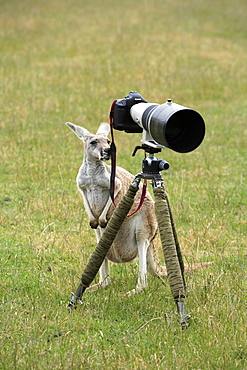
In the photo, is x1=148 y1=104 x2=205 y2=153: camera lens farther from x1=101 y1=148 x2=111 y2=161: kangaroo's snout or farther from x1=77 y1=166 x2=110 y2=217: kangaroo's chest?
x1=77 y1=166 x2=110 y2=217: kangaroo's chest

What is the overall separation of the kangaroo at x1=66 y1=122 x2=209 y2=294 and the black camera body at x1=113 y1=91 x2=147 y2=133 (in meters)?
0.42

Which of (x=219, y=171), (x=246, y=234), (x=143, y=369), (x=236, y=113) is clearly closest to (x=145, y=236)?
(x=143, y=369)

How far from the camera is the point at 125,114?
4.18 m

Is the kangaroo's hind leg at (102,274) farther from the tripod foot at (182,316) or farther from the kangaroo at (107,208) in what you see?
the tripod foot at (182,316)

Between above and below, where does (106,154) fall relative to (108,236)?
above

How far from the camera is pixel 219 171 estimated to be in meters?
9.35

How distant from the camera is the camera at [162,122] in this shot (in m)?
3.61

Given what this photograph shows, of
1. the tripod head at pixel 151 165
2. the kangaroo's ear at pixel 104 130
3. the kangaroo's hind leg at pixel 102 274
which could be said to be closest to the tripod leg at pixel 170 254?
the tripod head at pixel 151 165

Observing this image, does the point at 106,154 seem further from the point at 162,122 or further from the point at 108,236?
the point at 162,122

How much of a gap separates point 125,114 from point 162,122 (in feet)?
2.24

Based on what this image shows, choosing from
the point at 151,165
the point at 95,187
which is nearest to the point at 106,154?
the point at 95,187

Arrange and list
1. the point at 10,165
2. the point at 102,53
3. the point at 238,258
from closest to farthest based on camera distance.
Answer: the point at 238,258, the point at 10,165, the point at 102,53

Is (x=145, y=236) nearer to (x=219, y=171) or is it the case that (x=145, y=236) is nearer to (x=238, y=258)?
(x=238, y=258)

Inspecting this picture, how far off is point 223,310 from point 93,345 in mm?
968
